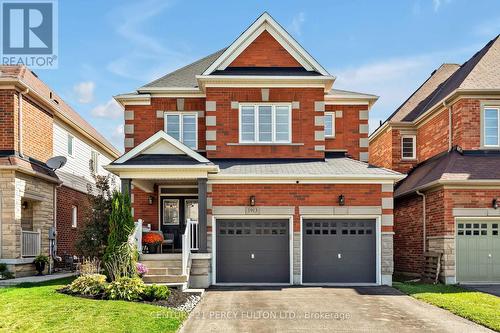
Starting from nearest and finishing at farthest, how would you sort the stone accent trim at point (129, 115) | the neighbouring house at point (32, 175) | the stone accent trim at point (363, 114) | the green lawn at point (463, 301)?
1. the green lawn at point (463, 301)
2. the neighbouring house at point (32, 175)
3. the stone accent trim at point (129, 115)
4. the stone accent trim at point (363, 114)

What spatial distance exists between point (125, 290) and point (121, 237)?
2.16 meters

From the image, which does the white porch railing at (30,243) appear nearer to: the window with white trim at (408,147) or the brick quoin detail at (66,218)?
the brick quoin detail at (66,218)

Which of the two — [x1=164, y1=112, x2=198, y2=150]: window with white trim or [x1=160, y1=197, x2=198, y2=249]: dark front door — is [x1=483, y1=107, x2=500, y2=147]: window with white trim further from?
[x1=160, y1=197, x2=198, y2=249]: dark front door

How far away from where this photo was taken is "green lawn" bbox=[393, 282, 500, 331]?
1211 cm

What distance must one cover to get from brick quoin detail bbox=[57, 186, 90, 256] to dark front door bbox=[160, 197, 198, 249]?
385cm

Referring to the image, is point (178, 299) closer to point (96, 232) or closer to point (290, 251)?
point (96, 232)

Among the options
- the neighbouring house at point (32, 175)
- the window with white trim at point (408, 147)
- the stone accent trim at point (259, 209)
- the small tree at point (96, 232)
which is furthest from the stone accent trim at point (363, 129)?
the neighbouring house at point (32, 175)

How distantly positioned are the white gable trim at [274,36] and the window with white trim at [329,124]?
2.84 metres

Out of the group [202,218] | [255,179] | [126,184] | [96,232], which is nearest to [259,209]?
[255,179]

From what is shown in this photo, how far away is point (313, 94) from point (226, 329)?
10726 millimetres

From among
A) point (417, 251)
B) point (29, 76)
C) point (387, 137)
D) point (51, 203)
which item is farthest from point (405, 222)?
point (29, 76)

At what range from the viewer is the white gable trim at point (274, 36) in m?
19.5

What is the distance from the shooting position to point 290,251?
17891mm

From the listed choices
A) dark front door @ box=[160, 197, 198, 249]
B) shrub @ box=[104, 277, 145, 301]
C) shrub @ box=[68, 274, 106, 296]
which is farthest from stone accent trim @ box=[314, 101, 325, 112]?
shrub @ box=[68, 274, 106, 296]
